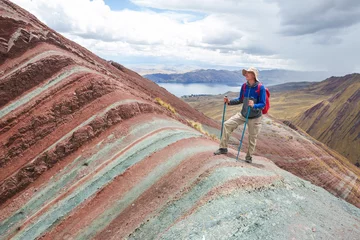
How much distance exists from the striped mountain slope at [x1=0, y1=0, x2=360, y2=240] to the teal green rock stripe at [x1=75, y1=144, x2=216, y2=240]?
4 centimetres

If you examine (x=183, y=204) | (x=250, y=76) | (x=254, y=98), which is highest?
(x=250, y=76)

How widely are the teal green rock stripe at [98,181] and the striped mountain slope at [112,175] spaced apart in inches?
1.7

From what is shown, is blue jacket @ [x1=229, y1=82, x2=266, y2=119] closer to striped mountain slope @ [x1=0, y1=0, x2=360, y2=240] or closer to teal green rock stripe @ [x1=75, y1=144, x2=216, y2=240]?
striped mountain slope @ [x1=0, y1=0, x2=360, y2=240]

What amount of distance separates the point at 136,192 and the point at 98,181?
1.74 m

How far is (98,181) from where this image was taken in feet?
35.0

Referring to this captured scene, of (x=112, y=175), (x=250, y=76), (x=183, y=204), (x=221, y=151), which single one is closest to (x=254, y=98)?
(x=250, y=76)

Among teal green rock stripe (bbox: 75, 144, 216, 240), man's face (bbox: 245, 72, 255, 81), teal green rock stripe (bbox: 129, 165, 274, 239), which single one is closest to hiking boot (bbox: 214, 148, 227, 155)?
teal green rock stripe (bbox: 75, 144, 216, 240)

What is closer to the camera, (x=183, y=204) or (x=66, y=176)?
(x=183, y=204)

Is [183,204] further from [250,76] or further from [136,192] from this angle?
[250,76]

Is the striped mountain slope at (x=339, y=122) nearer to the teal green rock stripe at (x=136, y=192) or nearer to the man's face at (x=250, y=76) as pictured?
the man's face at (x=250, y=76)

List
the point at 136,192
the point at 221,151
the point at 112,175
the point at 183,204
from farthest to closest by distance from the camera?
1. the point at 221,151
2. the point at 112,175
3. the point at 136,192
4. the point at 183,204

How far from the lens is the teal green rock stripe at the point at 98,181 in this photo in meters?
9.68

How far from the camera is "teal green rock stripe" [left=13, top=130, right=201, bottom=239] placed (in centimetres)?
968

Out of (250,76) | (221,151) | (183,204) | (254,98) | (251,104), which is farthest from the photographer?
(221,151)
